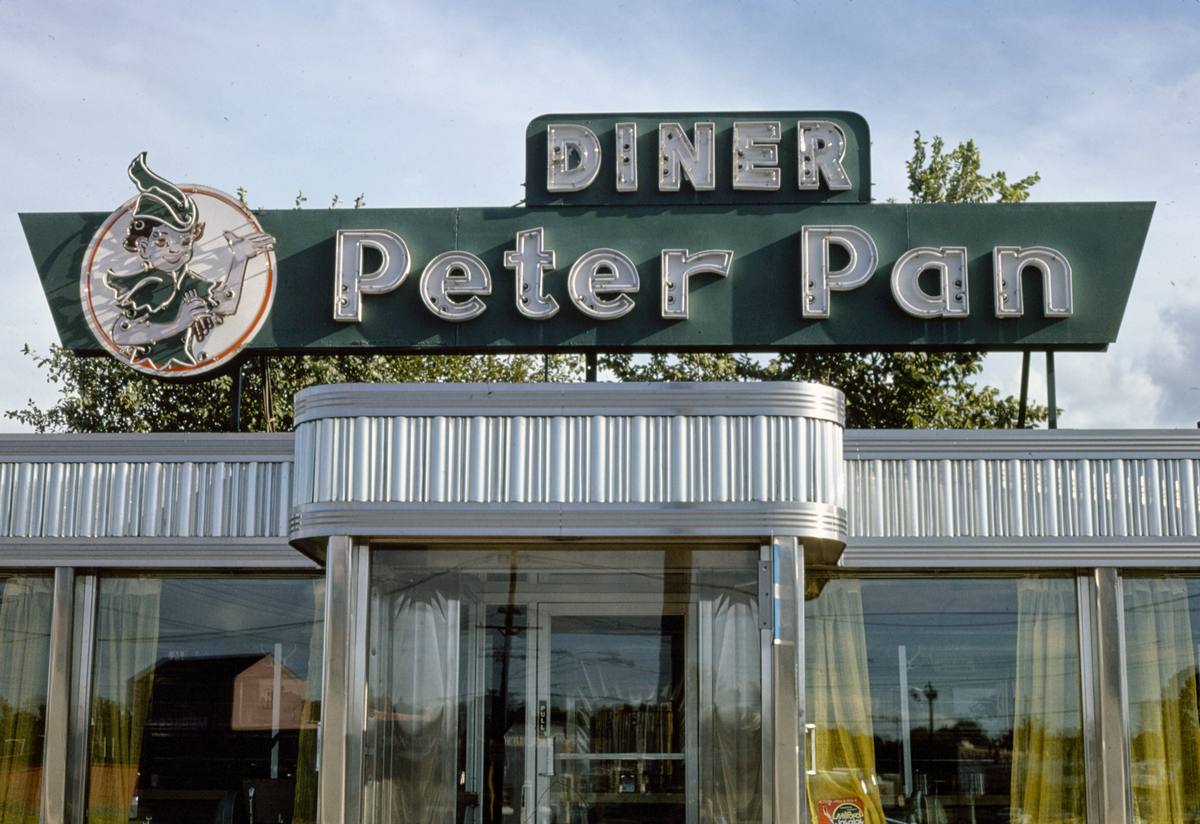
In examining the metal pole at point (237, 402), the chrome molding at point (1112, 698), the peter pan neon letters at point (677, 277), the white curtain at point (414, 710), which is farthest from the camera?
the peter pan neon letters at point (677, 277)

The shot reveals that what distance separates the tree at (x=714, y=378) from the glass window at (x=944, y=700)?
14.3 meters

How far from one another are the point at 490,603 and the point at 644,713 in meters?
1.33

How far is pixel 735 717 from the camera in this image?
10117 mm

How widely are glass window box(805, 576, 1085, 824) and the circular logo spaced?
18.3 ft

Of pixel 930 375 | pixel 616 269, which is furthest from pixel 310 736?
pixel 930 375

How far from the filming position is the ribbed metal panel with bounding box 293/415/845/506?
10.2m

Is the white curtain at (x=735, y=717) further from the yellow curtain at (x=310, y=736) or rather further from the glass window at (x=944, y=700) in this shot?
the yellow curtain at (x=310, y=736)

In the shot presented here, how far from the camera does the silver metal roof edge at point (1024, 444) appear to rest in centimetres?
1146

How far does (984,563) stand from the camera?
11.5m

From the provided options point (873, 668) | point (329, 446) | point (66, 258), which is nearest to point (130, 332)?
point (66, 258)

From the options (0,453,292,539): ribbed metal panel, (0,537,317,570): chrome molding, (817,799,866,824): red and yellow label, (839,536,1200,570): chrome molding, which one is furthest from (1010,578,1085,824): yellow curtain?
(0,453,292,539): ribbed metal panel

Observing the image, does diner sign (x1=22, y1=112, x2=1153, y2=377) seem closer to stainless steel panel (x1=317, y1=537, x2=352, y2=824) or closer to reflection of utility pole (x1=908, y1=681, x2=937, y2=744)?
reflection of utility pole (x1=908, y1=681, x2=937, y2=744)

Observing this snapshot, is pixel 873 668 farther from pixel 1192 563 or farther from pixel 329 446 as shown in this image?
pixel 329 446

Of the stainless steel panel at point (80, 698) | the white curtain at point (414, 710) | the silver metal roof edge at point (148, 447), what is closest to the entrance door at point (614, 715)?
the white curtain at point (414, 710)
